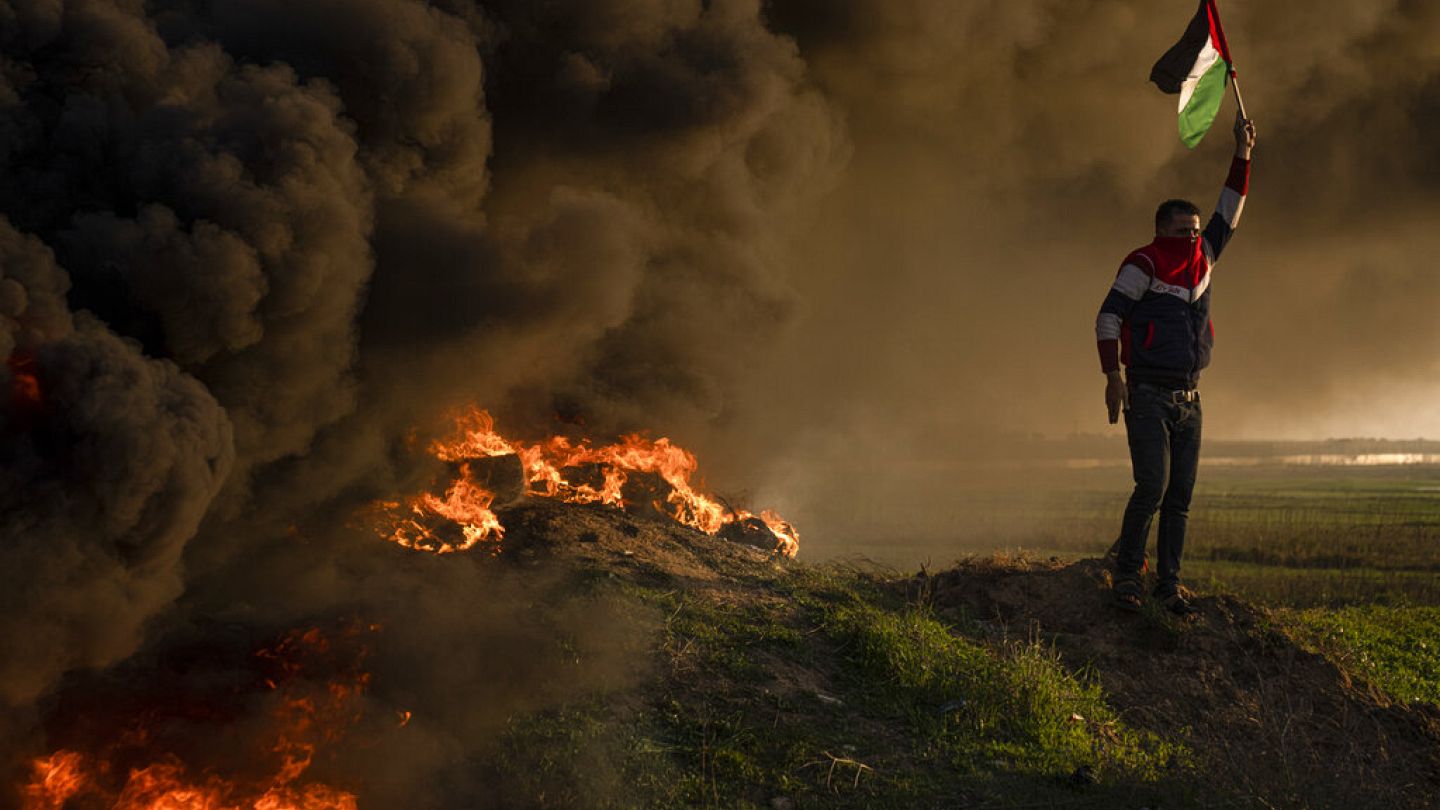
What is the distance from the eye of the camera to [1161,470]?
324 inches

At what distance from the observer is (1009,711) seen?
6.91m

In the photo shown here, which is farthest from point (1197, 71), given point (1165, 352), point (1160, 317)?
point (1165, 352)

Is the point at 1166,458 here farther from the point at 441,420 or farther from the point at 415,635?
the point at 441,420

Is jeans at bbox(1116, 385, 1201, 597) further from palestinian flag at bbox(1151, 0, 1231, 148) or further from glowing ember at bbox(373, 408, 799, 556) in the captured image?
glowing ember at bbox(373, 408, 799, 556)

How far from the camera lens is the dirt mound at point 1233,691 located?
618cm

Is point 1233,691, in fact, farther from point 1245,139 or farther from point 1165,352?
point 1245,139

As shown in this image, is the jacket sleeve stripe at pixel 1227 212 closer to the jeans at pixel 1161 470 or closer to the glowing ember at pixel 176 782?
the jeans at pixel 1161 470

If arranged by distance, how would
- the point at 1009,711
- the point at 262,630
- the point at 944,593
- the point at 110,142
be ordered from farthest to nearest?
the point at 944,593, the point at 110,142, the point at 1009,711, the point at 262,630

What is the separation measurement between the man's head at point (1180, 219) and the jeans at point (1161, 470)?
53.1 inches

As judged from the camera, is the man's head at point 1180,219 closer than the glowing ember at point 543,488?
Yes

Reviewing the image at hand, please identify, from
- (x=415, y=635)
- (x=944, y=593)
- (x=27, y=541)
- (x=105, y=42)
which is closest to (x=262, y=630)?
(x=415, y=635)

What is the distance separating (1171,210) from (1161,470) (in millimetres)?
2183

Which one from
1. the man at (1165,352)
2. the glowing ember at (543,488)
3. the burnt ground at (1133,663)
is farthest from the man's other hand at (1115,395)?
the glowing ember at (543,488)

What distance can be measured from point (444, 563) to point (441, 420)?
266 centimetres
